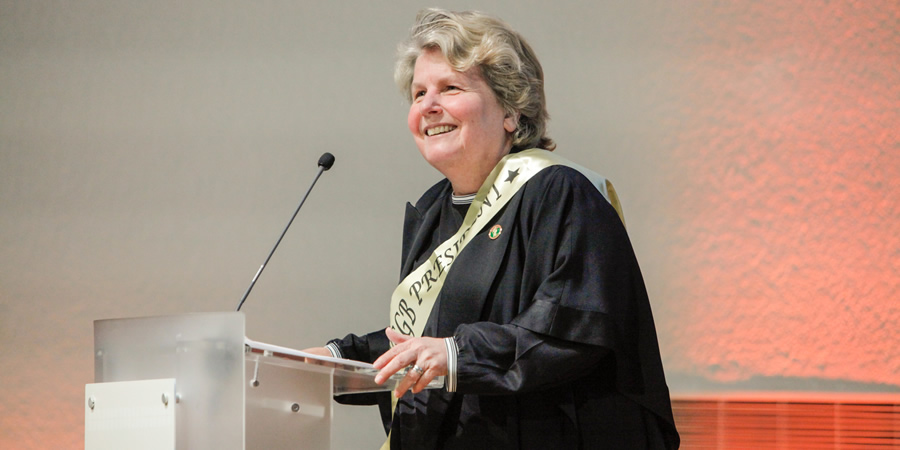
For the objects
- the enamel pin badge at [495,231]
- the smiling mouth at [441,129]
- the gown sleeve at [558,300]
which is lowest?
the gown sleeve at [558,300]

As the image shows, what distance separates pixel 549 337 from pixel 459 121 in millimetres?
575

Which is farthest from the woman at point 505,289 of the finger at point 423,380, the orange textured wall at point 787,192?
the orange textured wall at point 787,192

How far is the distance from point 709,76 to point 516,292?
61.5 inches

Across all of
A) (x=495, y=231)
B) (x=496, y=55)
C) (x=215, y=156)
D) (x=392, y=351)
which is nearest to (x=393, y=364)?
(x=392, y=351)

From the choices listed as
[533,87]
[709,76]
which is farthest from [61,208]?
[709,76]

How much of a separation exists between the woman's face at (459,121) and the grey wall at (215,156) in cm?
115

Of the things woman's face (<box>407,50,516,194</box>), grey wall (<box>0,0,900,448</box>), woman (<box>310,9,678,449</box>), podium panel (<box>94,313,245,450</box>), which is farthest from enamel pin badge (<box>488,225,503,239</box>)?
grey wall (<box>0,0,900,448</box>)

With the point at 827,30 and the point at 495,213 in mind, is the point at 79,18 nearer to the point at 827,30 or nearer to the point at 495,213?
the point at 495,213

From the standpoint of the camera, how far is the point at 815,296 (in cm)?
295

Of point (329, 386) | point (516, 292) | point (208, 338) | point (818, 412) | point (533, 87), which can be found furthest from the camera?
point (818, 412)

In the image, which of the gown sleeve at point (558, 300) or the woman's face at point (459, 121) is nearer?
the gown sleeve at point (558, 300)

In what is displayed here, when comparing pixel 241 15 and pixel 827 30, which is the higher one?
pixel 241 15

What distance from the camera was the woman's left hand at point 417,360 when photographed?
163cm

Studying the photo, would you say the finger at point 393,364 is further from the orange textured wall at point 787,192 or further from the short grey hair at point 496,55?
the orange textured wall at point 787,192
